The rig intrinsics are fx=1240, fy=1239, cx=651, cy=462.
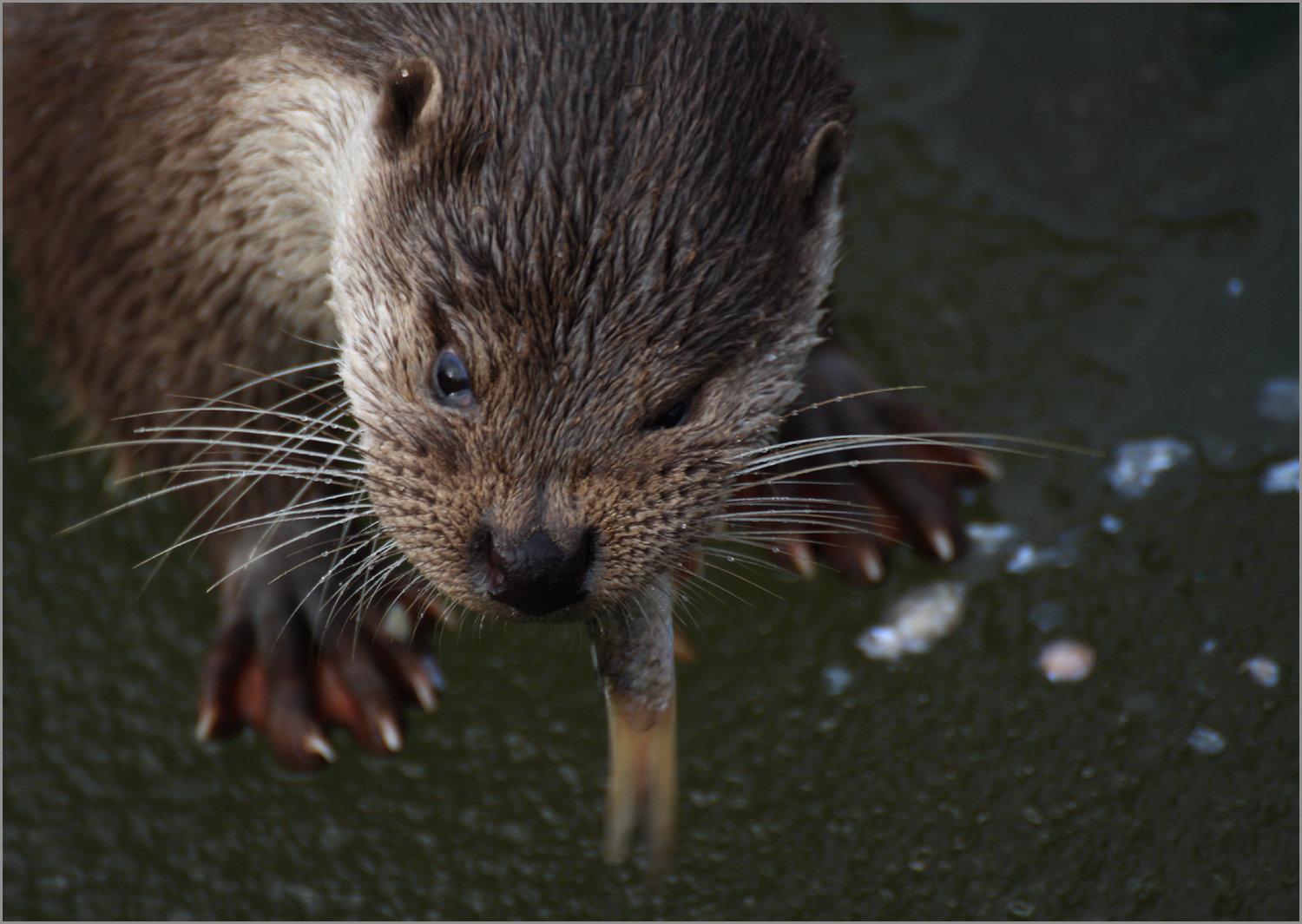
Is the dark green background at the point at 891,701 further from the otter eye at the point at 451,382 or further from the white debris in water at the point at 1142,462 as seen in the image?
the otter eye at the point at 451,382

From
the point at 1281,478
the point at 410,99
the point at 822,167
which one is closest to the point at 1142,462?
the point at 1281,478

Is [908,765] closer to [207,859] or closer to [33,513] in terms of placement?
[207,859]

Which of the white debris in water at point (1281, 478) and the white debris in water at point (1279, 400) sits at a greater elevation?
the white debris in water at point (1279, 400)

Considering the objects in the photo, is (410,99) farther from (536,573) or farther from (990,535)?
(990,535)

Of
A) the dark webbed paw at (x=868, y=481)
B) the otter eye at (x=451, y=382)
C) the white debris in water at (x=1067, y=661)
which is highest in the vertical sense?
the otter eye at (x=451, y=382)

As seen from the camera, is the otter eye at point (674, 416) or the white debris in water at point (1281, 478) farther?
the white debris in water at point (1281, 478)

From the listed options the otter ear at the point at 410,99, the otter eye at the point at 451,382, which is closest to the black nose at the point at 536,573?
the otter eye at the point at 451,382
